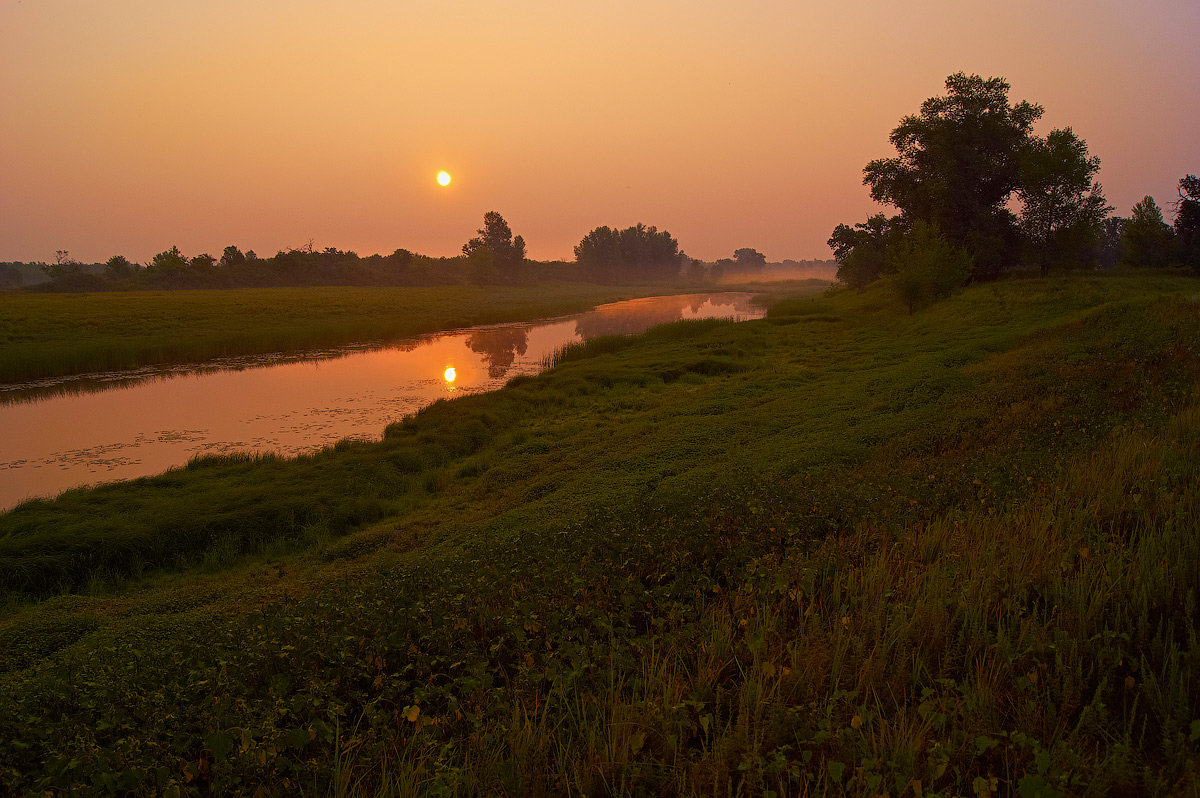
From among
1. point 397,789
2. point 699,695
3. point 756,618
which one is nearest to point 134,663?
point 397,789

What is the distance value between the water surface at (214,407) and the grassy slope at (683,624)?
501cm

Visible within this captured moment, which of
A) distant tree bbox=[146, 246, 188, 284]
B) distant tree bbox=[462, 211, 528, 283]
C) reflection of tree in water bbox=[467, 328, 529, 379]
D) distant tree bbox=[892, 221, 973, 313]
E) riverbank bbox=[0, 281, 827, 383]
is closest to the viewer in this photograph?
riverbank bbox=[0, 281, 827, 383]

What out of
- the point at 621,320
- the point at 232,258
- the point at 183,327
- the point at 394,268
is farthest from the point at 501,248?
the point at 183,327

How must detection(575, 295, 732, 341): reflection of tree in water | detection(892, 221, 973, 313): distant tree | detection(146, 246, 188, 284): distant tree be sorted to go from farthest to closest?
detection(146, 246, 188, 284): distant tree → detection(575, 295, 732, 341): reflection of tree in water → detection(892, 221, 973, 313): distant tree

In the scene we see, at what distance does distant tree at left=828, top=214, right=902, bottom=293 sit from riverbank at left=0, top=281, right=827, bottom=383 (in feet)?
101

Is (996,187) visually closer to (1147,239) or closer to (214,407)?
(1147,239)

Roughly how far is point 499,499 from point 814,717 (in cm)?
967

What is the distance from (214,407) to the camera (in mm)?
22250

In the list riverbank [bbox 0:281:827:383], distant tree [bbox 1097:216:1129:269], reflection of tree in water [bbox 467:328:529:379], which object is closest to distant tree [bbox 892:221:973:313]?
reflection of tree in water [bbox 467:328:529:379]

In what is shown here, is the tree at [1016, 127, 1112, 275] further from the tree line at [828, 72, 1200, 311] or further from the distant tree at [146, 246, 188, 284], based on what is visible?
→ the distant tree at [146, 246, 188, 284]

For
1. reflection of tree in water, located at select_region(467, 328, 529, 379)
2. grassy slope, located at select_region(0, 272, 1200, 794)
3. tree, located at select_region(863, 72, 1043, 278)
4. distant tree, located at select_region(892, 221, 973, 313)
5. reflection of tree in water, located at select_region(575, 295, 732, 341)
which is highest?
tree, located at select_region(863, 72, 1043, 278)

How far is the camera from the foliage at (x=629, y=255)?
157 meters

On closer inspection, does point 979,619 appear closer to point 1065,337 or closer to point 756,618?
point 756,618

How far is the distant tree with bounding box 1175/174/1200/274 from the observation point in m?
39.7
